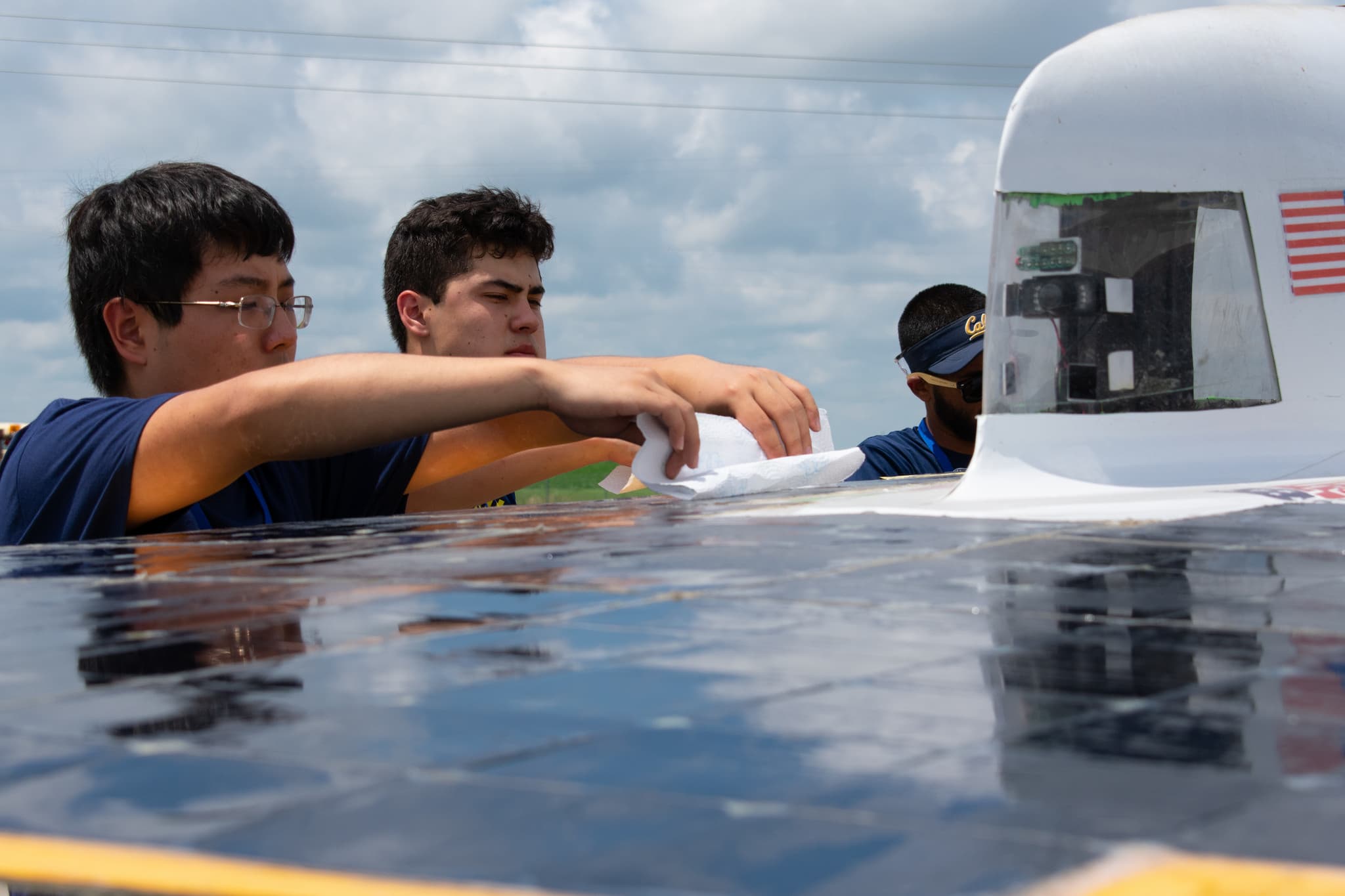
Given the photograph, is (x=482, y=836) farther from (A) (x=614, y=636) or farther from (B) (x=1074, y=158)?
(B) (x=1074, y=158)

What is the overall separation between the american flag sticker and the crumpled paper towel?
969 millimetres

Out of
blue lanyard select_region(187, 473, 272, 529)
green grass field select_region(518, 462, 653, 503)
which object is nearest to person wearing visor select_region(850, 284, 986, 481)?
green grass field select_region(518, 462, 653, 503)

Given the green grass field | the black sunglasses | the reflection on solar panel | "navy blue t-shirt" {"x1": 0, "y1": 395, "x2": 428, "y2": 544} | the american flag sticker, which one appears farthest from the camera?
the green grass field

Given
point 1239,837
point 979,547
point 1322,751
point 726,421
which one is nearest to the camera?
point 1239,837

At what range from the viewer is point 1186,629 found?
1.05 m

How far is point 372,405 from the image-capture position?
95.4 inches

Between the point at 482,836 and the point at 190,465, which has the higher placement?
the point at 190,465

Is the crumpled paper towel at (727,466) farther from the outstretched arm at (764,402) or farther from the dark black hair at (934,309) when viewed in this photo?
the dark black hair at (934,309)

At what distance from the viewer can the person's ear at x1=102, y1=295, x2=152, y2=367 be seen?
296cm

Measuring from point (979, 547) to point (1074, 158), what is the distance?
4.53 ft

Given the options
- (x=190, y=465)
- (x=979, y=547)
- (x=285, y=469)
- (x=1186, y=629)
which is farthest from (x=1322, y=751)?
(x=285, y=469)

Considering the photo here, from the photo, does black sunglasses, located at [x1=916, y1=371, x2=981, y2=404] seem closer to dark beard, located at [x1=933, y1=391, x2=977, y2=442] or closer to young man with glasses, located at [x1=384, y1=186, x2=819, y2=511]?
dark beard, located at [x1=933, y1=391, x2=977, y2=442]

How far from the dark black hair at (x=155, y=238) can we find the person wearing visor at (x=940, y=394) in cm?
222

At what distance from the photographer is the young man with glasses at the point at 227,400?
94.4 inches
